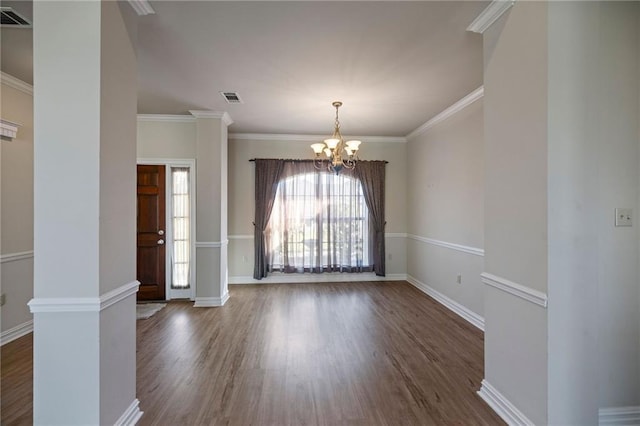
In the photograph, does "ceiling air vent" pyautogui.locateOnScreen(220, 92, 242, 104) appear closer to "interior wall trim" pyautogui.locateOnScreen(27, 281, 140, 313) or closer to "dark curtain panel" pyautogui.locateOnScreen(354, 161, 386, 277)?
"dark curtain panel" pyautogui.locateOnScreen(354, 161, 386, 277)

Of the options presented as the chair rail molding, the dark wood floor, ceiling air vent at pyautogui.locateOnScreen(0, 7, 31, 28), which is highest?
ceiling air vent at pyautogui.locateOnScreen(0, 7, 31, 28)

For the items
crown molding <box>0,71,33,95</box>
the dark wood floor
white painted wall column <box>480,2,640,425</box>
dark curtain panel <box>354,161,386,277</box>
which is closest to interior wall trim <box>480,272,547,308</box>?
white painted wall column <box>480,2,640,425</box>

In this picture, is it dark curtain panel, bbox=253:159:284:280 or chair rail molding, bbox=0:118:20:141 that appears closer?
chair rail molding, bbox=0:118:20:141

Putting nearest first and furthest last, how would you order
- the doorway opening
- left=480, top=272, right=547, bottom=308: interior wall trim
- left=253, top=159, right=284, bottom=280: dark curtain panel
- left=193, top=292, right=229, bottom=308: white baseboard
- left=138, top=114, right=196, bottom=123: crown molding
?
left=480, top=272, right=547, bottom=308: interior wall trim
left=193, top=292, right=229, bottom=308: white baseboard
left=138, top=114, right=196, bottom=123: crown molding
the doorway opening
left=253, top=159, right=284, bottom=280: dark curtain panel

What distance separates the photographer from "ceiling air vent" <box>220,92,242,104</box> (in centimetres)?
358

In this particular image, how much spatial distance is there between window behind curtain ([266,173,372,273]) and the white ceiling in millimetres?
1675

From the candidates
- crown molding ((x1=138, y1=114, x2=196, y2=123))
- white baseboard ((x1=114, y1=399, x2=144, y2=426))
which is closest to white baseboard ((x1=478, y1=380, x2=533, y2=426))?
white baseboard ((x1=114, y1=399, x2=144, y2=426))

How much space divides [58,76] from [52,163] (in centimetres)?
47

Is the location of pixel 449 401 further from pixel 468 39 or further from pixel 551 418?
pixel 468 39

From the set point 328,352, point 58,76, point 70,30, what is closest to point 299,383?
point 328,352

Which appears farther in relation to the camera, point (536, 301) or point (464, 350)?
point (464, 350)

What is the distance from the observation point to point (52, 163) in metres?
1.59

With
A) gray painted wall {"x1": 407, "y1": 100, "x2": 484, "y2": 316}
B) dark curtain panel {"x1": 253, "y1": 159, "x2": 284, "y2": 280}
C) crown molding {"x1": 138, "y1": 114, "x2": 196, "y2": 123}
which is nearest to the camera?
gray painted wall {"x1": 407, "y1": 100, "x2": 484, "y2": 316}

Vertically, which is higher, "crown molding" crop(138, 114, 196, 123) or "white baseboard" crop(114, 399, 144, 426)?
"crown molding" crop(138, 114, 196, 123)
